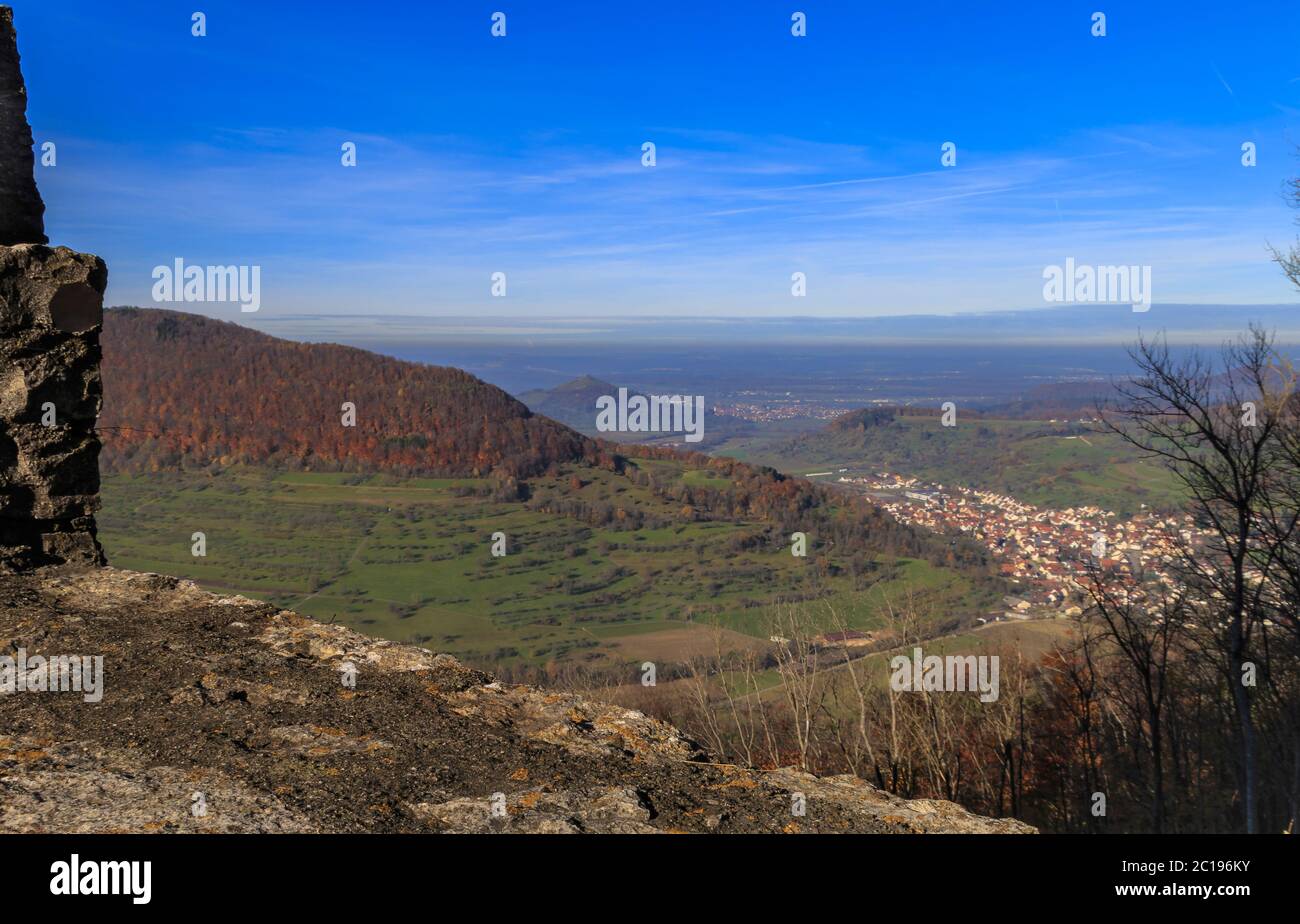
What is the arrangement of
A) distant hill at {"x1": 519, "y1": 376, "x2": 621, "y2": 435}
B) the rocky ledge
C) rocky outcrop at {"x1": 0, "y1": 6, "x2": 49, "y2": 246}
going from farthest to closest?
1. distant hill at {"x1": 519, "y1": 376, "x2": 621, "y2": 435}
2. rocky outcrop at {"x1": 0, "y1": 6, "x2": 49, "y2": 246}
3. the rocky ledge

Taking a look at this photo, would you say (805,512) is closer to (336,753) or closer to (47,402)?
(47,402)

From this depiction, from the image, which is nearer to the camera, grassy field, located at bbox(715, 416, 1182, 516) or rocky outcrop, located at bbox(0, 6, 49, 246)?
rocky outcrop, located at bbox(0, 6, 49, 246)

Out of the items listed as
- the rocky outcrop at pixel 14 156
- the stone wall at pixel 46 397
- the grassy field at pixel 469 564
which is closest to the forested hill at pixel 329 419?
the grassy field at pixel 469 564

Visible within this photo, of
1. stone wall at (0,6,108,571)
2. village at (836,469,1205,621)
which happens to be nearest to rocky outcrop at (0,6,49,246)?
stone wall at (0,6,108,571)

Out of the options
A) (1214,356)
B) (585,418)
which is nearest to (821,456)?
(585,418)

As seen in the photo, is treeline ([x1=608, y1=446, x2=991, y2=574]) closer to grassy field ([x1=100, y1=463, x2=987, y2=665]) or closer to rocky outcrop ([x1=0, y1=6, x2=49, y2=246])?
grassy field ([x1=100, y1=463, x2=987, y2=665])

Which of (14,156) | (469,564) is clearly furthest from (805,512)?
(14,156)
